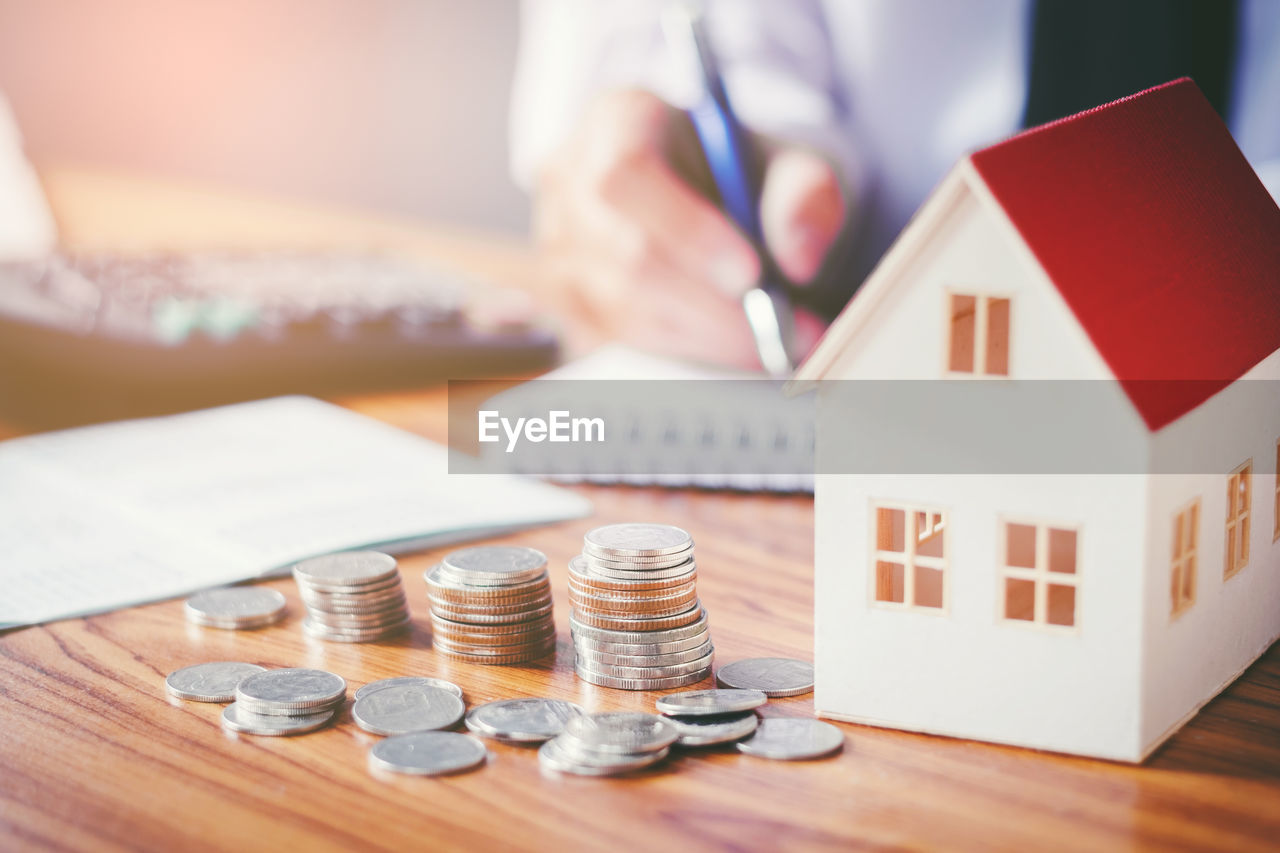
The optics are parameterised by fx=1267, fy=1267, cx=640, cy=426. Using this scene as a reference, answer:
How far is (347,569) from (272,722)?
241 millimetres

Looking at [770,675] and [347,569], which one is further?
[347,569]

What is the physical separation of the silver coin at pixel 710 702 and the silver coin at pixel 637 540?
0.36ft

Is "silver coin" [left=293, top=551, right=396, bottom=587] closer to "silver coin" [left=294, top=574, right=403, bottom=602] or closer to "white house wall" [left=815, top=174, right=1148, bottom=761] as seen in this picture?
"silver coin" [left=294, top=574, right=403, bottom=602]

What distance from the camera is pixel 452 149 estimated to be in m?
3.06

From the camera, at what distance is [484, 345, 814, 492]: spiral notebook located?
1.53 meters

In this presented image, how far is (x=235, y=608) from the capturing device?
3.81 ft

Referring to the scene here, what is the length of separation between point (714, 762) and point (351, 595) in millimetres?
400

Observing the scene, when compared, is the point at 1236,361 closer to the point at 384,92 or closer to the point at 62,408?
the point at 62,408

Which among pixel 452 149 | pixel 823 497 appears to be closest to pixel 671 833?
A: pixel 823 497

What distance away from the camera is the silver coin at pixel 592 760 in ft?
2.72

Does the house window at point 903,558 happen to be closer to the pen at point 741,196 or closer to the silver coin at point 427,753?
the silver coin at point 427,753

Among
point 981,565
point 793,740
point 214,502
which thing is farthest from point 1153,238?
point 214,502

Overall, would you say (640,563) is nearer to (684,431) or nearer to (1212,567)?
(1212,567)

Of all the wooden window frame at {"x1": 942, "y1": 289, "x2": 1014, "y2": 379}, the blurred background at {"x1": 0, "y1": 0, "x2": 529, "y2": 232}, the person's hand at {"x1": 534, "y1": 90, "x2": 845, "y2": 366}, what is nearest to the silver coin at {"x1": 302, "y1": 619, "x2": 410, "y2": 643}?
the wooden window frame at {"x1": 942, "y1": 289, "x2": 1014, "y2": 379}
